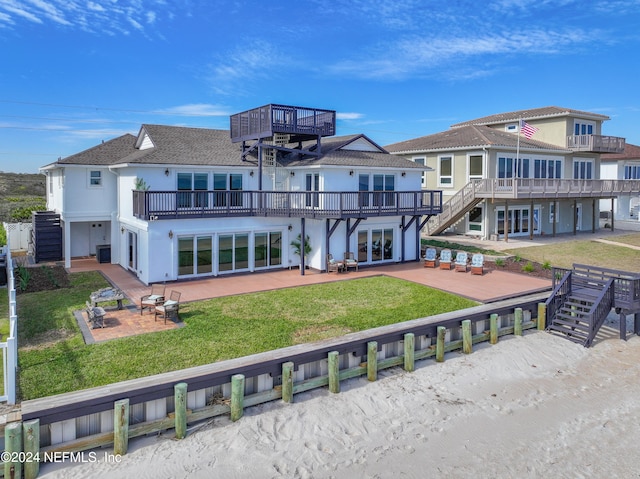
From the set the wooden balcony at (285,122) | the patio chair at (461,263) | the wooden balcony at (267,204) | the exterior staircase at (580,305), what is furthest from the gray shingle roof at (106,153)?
the exterior staircase at (580,305)

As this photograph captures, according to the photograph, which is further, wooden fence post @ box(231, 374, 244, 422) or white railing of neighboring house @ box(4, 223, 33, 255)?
white railing of neighboring house @ box(4, 223, 33, 255)

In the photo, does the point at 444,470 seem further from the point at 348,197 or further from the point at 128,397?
the point at 348,197

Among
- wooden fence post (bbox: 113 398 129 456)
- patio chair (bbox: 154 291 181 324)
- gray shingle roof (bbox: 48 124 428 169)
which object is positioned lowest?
wooden fence post (bbox: 113 398 129 456)

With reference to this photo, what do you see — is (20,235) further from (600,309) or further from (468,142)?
(600,309)

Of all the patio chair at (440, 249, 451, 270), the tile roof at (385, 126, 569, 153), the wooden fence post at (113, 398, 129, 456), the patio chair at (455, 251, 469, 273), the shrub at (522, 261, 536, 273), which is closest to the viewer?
the wooden fence post at (113, 398, 129, 456)

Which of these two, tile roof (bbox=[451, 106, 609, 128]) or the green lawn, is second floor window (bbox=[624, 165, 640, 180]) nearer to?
tile roof (bbox=[451, 106, 609, 128])

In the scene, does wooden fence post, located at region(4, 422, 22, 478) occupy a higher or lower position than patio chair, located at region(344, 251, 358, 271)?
lower

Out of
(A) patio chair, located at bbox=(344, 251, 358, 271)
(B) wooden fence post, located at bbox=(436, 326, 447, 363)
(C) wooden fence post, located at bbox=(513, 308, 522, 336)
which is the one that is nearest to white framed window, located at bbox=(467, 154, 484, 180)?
(A) patio chair, located at bbox=(344, 251, 358, 271)
